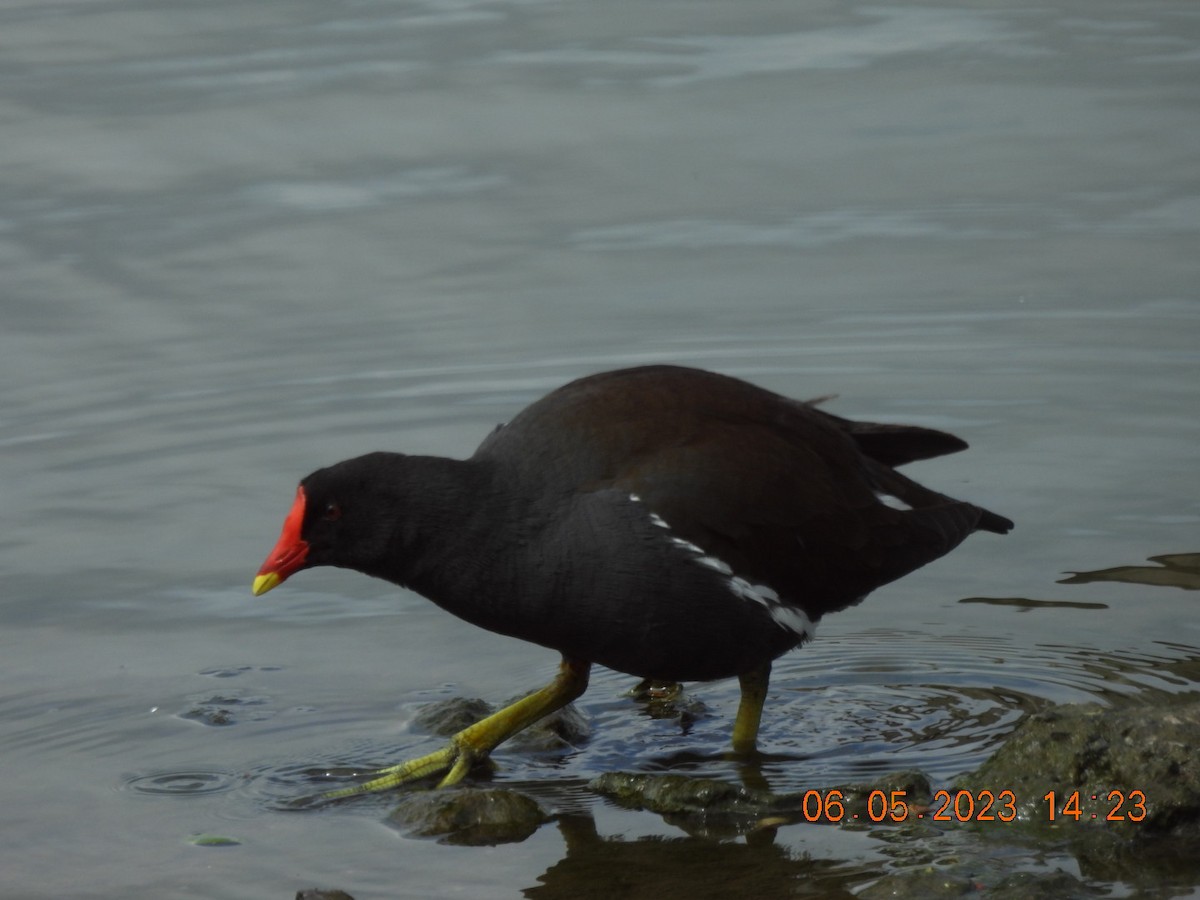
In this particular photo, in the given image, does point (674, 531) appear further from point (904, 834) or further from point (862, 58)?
point (862, 58)

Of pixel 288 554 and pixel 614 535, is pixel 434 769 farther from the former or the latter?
pixel 614 535

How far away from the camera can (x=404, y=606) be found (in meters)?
6.96

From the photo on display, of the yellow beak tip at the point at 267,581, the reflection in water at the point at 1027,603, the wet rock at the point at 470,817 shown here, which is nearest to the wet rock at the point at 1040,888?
the wet rock at the point at 470,817

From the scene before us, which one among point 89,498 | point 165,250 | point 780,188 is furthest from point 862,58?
point 89,498

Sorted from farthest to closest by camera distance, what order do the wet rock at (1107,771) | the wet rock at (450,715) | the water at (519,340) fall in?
the wet rock at (450,715), the water at (519,340), the wet rock at (1107,771)

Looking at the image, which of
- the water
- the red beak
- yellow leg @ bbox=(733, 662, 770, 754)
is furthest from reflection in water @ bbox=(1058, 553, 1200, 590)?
the red beak

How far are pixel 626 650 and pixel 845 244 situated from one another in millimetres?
5243

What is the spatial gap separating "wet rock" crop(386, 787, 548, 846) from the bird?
9.9 inches

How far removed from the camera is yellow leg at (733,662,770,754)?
5598 mm

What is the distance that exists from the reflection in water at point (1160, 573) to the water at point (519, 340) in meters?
0.07

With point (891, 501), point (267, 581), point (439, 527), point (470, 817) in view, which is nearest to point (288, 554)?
point (267, 581)

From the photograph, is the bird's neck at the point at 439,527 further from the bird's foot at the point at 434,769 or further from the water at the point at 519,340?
the water at the point at 519,340

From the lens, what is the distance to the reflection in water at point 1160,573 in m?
6.64

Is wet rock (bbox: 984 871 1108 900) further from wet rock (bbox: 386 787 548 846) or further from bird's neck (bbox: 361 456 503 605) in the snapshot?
bird's neck (bbox: 361 456 503 605)
